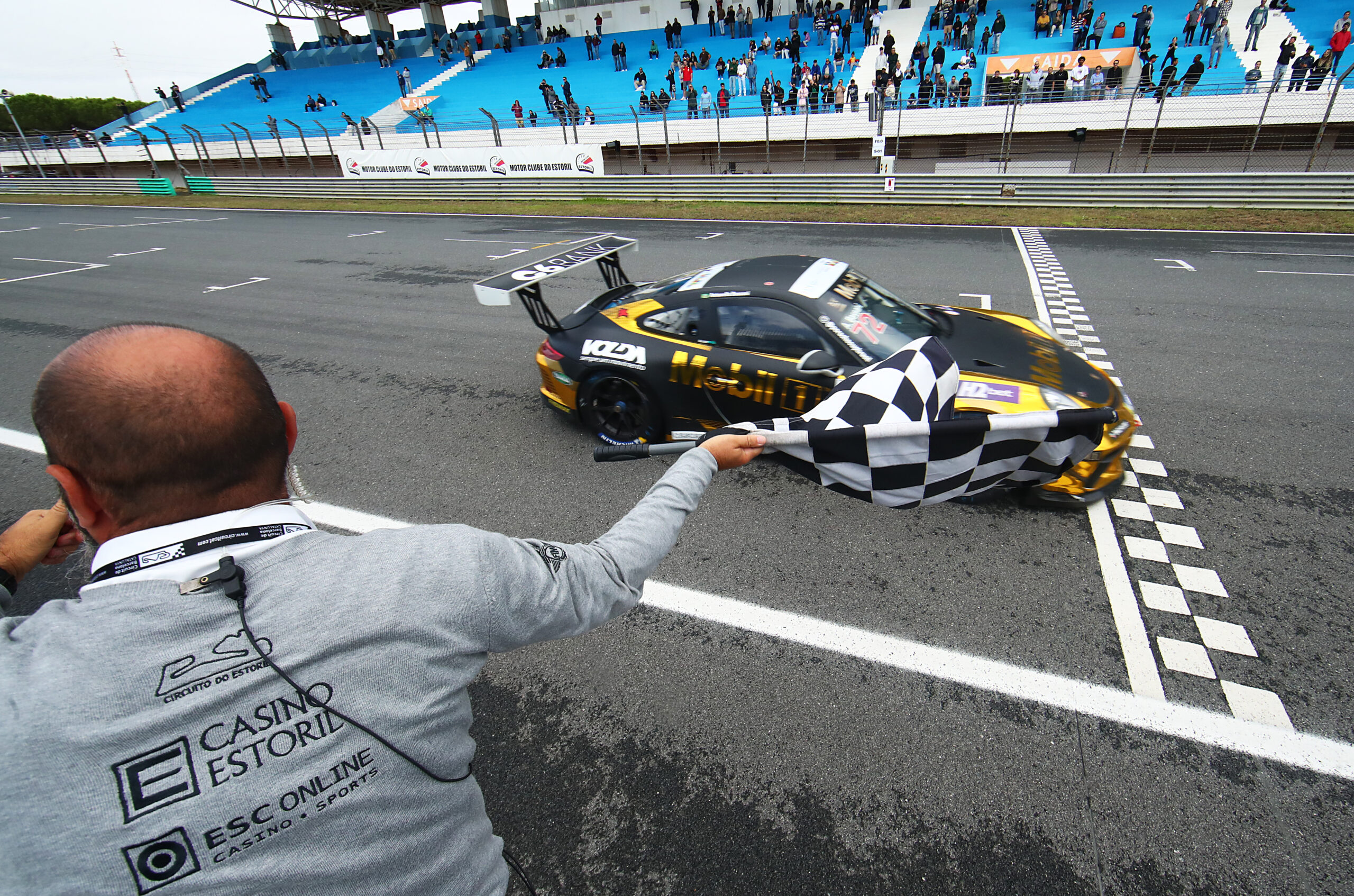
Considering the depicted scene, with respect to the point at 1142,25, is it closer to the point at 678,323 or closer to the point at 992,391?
the point at 992,391

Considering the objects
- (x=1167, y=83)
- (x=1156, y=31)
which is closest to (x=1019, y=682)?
(x=1167, y=83)

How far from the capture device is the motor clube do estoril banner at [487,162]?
20.2m

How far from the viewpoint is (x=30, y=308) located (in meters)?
8.94

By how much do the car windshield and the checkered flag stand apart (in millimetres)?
1563

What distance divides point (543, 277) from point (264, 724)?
12.9ft

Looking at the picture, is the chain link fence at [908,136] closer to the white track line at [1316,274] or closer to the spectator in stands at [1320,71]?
the spectator in stands at [1320,71]

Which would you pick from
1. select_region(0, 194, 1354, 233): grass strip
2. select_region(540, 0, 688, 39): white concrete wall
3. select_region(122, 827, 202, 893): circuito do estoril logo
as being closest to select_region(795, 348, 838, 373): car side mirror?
select_region(122, 827, 202, 893): circuito do estoril logo

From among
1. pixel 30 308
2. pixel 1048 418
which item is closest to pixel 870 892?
pixel 1048 418

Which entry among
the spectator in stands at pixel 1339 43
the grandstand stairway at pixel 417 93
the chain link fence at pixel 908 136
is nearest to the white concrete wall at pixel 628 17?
the grandstand stairway at pixel 417 93

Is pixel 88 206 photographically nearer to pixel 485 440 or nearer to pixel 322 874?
pixel 485 440

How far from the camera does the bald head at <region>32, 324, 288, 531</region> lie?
0.90 m

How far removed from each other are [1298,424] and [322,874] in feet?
20.5

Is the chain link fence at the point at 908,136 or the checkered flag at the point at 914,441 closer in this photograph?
the checkered flag at the point at 914,441

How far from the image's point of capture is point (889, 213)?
14.2 m
